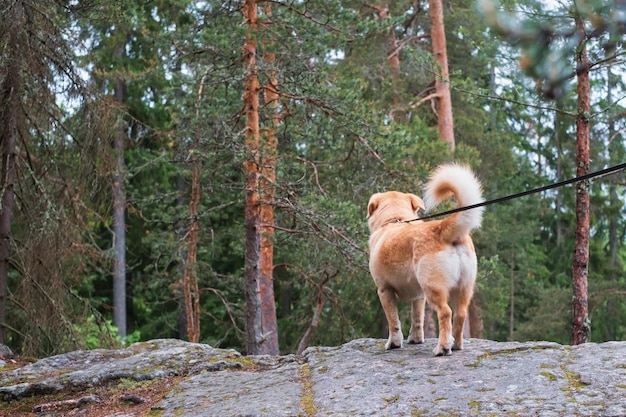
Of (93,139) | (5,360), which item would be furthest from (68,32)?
(5,360)

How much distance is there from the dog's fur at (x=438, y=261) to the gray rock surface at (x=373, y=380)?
1.04 ft

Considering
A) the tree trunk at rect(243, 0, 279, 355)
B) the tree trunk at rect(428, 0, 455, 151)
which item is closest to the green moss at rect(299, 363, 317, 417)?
the tree trunk at rect(243, 0, 279, 355)

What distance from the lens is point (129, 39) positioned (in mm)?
24094

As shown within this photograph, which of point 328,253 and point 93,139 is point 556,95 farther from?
point 93,139

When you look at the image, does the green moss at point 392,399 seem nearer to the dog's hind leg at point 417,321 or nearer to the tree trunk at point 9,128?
the dog's hind leg at point 417,321

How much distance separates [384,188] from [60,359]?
26.3 ft

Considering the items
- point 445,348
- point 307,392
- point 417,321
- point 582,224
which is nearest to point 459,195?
point 445,348

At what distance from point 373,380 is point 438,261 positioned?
111 cm

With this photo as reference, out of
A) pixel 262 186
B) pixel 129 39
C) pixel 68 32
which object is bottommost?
pixel 262 186

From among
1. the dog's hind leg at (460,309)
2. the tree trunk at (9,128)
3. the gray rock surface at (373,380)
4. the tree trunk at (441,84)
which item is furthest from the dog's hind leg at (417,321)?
the tree trunk at (441,84)

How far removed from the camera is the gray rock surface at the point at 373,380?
471cm

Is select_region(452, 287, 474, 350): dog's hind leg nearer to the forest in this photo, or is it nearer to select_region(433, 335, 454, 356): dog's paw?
select_region(433, 335, 454, 356): dog's paw

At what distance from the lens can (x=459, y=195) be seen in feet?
19.3

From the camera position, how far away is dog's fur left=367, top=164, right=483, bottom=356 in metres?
5.82
